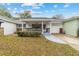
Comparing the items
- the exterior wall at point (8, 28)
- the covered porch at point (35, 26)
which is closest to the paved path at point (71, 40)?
the covered porch at point (35, 26)

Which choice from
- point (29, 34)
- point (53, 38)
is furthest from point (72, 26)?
point (29, 34)

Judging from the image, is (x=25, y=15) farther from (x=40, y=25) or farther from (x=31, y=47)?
(x=31, y=47)

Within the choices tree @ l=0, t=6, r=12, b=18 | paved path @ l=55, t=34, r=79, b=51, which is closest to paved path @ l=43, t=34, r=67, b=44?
paved path @ l=55, t=34, r=79, b=51

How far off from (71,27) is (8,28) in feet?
5.02

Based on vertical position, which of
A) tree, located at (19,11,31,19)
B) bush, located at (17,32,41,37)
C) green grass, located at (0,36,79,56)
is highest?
tree, located at (19,11,31,19)

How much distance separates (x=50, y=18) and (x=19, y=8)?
770mm

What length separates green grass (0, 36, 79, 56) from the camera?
546 centimetres

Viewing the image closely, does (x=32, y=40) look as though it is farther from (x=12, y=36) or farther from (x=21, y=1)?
(x=21, y=1)

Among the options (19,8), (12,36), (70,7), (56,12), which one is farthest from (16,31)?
(70,7)

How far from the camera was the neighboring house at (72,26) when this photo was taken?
5586 mm

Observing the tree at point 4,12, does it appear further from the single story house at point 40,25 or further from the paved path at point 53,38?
the paved path at point 53,38

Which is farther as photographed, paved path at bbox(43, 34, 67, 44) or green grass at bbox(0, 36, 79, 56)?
paved path at bbox(43, 34, 67, 44)

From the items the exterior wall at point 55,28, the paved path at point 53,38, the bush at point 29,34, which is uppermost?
the exterior wall at point 55,28

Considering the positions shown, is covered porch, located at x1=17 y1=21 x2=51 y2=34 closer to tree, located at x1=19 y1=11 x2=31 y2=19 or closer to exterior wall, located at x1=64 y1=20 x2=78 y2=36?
tree, located at x1=19 y1=11 x2=31 y2=19
